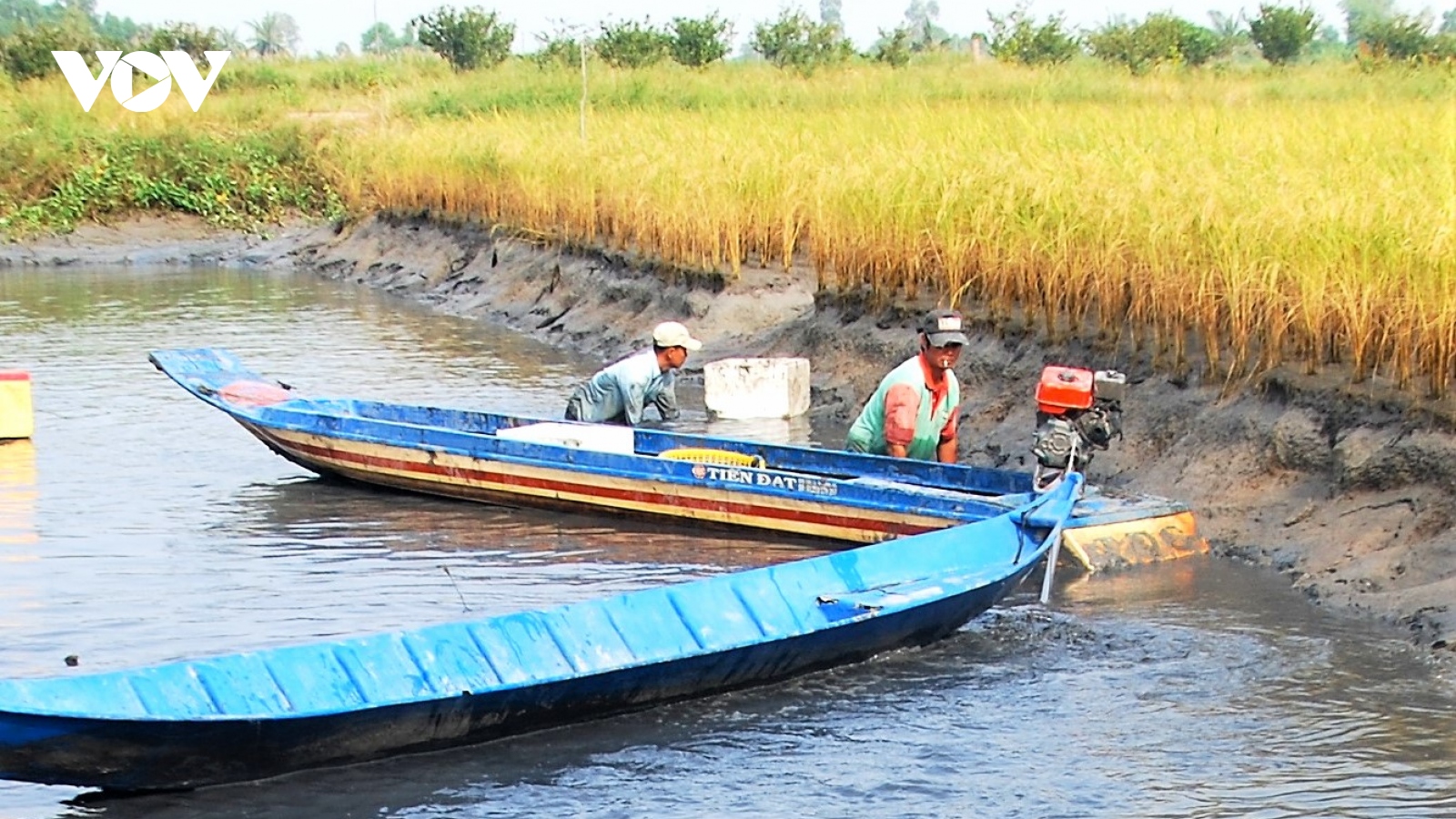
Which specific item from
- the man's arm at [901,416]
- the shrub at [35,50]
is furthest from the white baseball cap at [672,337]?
the shrub at [35,50]

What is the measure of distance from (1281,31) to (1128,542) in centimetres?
3624

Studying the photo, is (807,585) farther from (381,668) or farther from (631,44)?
(631,44)

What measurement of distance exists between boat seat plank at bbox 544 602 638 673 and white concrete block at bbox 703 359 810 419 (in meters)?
5.91

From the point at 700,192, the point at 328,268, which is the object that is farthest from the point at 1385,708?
the point at 328,268

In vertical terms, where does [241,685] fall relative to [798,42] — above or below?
below

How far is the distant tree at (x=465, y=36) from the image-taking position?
4234 centimetres

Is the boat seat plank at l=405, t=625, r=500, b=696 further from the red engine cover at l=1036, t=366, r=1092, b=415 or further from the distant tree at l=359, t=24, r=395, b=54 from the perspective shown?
the distant tree at l=359, t=24, r=395, b=54

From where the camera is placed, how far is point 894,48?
3828 centimetres

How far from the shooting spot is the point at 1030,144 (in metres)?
13.5

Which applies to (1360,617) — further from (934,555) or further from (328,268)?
(328,268)

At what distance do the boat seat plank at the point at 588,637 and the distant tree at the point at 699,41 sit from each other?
108ft

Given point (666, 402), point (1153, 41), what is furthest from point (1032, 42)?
point (666, 402)

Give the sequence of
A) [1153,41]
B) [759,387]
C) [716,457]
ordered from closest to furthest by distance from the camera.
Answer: [716,457] → [759,387] → [1153,41]

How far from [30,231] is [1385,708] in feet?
77.9
